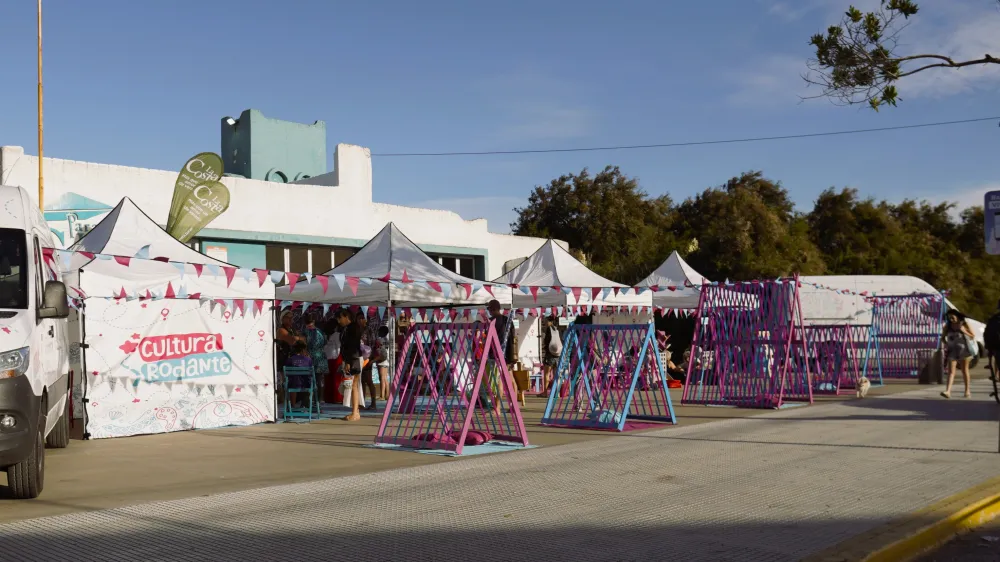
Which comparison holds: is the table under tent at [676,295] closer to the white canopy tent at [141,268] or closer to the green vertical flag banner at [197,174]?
the green vertical flag banner at [197,174]

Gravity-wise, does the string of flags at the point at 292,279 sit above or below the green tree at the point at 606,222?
below

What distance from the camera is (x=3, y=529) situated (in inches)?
268

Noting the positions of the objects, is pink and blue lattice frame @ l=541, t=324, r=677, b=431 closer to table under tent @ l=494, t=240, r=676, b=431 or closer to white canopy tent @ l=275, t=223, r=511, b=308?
table under tent @ l=494, t=240, r=676, b=431

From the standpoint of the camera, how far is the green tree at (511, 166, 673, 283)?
44.2 m

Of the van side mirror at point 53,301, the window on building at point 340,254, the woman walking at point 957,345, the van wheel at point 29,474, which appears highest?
the window on building at point 340,254

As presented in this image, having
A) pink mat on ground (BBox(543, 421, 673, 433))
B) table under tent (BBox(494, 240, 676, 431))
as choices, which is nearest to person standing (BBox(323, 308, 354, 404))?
table under tent (BBox(494, 240, 676, 431))

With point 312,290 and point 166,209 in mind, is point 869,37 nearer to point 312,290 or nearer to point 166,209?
point 312,290

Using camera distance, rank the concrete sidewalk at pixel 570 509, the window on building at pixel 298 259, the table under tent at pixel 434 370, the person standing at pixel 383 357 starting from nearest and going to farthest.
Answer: the concrete sidewalk at pixel 570 509, the table under tent at pixel 434 370, the person standing at pixel 383 357, the window on building at pixel 298 259

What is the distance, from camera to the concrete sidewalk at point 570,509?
242 inches

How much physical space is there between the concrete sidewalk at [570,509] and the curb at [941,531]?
0.36 meters

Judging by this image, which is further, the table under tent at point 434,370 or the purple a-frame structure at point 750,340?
the purple a-frame structure at point 750,340

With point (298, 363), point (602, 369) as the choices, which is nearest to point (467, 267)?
point (298, 363)

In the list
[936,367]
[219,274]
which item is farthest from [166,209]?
[936,367]

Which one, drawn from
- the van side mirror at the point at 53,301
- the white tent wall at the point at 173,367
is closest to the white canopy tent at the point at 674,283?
the white tent wall at the point at 173,367
